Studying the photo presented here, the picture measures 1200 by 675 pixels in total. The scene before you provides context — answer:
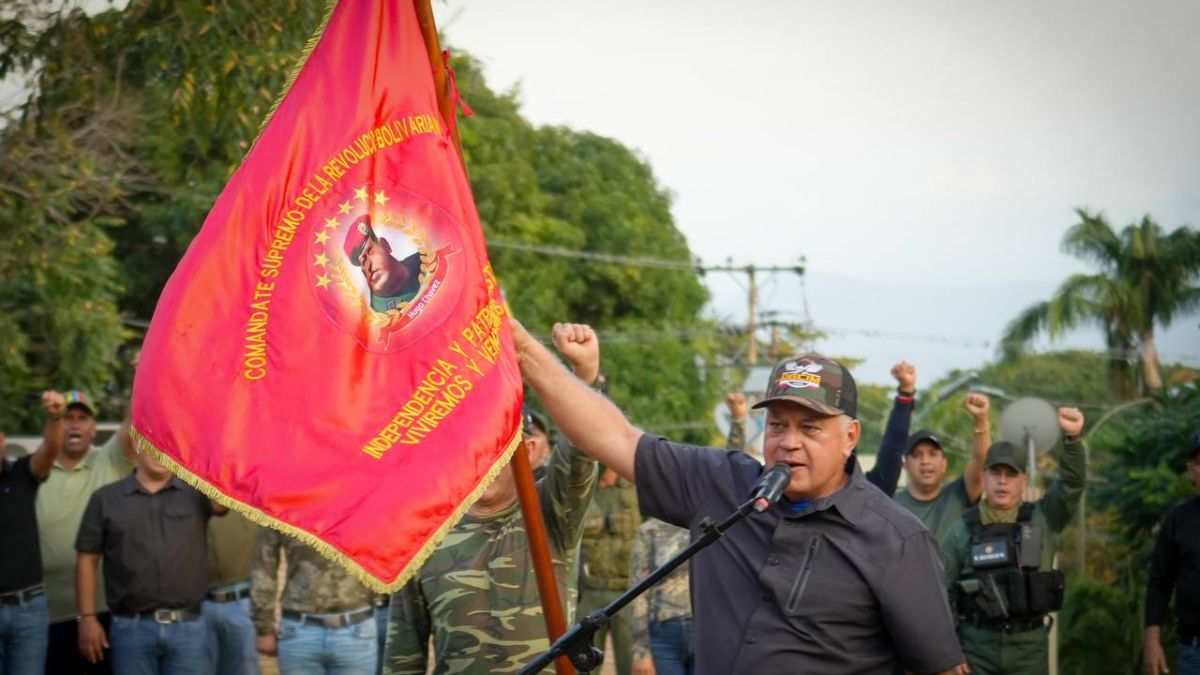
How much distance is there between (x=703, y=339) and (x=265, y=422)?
3975 cm

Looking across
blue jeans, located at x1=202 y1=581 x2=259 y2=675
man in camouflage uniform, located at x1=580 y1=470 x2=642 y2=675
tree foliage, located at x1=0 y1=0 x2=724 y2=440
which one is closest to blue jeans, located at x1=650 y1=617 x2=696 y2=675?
man in camouflage uniform, located at x1=580 y1=470 x2=642 y2=675

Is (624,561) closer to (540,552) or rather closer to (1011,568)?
(1011,568)

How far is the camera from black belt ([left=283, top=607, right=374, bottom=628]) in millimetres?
8922

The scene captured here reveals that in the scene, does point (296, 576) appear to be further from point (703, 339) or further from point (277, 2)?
point (703, 339)

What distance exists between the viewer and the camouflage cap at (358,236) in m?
5.52

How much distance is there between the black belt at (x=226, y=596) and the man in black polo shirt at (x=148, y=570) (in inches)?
21.8

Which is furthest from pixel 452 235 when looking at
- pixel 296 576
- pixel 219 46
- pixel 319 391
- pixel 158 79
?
pixel 158 79

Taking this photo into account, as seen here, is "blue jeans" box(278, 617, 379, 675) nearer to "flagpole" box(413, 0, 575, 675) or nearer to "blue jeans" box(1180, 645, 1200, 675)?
"flagpole" box(413, 0, 575, 675)

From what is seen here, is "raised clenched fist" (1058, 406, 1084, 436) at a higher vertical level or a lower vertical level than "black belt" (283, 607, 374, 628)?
higher

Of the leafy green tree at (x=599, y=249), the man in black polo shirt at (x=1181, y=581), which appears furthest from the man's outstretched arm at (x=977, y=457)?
the leafy green tree at (x=599, y=249)

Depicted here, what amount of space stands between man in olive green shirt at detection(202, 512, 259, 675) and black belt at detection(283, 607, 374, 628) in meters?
1.61

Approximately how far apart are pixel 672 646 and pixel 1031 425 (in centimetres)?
536

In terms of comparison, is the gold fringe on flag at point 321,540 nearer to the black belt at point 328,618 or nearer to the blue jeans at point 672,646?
the black belt at point 328,618

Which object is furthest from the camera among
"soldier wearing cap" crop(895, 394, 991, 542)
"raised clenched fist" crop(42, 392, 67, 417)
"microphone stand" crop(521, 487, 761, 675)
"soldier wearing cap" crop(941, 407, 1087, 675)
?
"soldier wearing cap" crop(895, 394, 991, 542)
